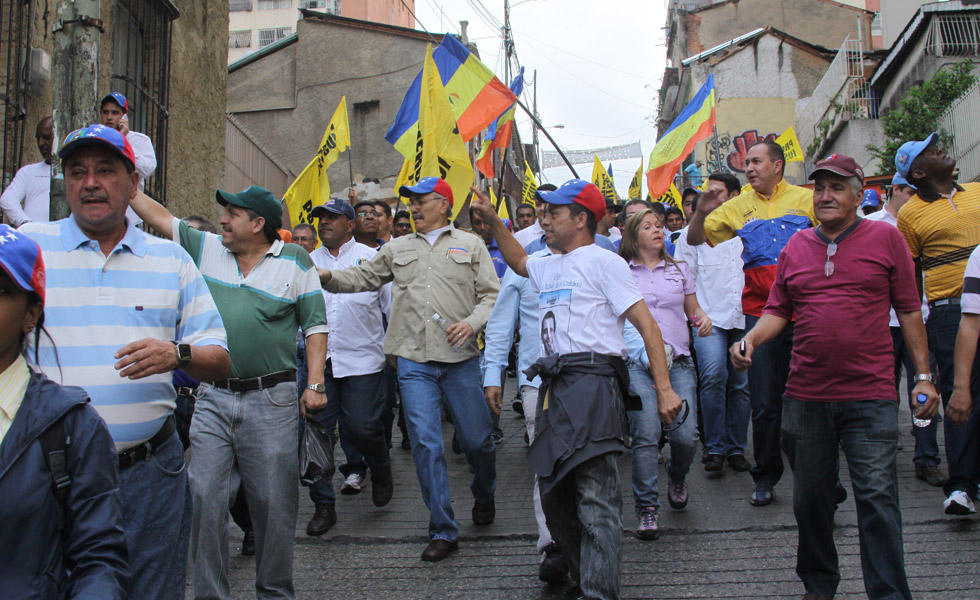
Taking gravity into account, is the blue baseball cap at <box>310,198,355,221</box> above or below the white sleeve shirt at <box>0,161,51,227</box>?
below

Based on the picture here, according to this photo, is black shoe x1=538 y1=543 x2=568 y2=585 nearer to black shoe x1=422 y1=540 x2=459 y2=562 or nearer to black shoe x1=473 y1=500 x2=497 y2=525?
black shoe x1=422 y1=540 x2=459 y2=562

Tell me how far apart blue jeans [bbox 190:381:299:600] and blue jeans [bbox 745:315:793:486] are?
3.17 meters

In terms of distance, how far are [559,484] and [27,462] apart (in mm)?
2745

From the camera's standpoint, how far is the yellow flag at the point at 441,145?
6.95 metres

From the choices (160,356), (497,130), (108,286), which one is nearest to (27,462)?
(160,356)

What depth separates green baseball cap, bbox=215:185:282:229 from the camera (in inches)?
175

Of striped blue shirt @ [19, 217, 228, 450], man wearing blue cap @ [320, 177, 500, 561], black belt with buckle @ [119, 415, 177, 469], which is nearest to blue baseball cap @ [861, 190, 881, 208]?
man wearing blue cap @ [320, 177, 500, 561]

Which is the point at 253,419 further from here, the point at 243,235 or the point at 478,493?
the point at 478,493

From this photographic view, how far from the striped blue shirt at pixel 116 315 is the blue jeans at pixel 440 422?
7.95 ft

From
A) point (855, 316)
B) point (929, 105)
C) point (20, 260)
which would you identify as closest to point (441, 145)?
point (855, 316)

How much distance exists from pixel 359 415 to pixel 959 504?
3.95 metres

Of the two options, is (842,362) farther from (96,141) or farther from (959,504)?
(96,141)

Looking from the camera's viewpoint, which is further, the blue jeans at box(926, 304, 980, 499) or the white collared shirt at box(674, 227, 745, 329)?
the white collared shirt at box(674, 227, 745, 329)

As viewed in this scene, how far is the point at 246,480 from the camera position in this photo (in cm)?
422
